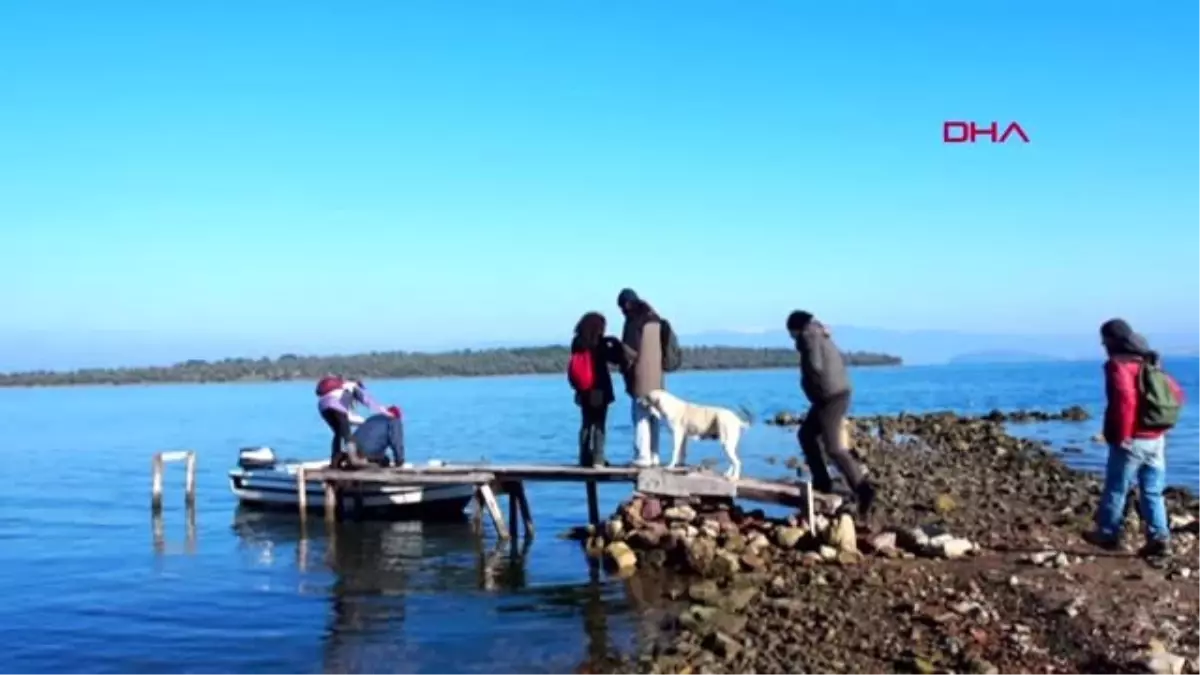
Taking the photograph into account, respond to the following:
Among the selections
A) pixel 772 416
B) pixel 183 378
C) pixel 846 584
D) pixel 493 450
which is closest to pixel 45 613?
pixel 846 584

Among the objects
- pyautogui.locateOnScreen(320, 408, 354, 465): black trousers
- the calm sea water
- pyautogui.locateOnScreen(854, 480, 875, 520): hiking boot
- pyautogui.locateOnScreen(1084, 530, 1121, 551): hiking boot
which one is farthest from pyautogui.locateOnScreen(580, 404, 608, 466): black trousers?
pyautogui.locateOnScreen(1084, 530, 1121, 551): hiking boot

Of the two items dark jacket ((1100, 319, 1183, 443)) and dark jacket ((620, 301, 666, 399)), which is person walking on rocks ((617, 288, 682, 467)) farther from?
dark jacket ((1100, 319, 1183, 443))

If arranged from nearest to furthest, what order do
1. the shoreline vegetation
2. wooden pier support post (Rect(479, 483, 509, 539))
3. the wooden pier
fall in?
the wooden pier → wooden pier support post (Rect(479, 483, 509, 539)) → the shoreline vegetation

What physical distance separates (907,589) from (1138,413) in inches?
120

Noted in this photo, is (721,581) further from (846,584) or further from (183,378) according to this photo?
(183,378)

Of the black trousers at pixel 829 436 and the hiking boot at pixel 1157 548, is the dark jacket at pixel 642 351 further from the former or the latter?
the hiking boot at pixel 1157 548

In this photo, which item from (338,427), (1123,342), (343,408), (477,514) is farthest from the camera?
(477,514)

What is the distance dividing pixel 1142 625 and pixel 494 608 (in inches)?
287

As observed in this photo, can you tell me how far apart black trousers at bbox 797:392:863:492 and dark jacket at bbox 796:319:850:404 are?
10 centimetres

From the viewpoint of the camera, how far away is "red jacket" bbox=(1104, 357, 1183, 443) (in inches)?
472

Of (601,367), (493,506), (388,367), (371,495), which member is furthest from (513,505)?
(388,367)

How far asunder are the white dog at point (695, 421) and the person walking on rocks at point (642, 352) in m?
0.19

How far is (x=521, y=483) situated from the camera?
19875 millimetres

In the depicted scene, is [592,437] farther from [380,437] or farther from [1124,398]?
[1124,398]
